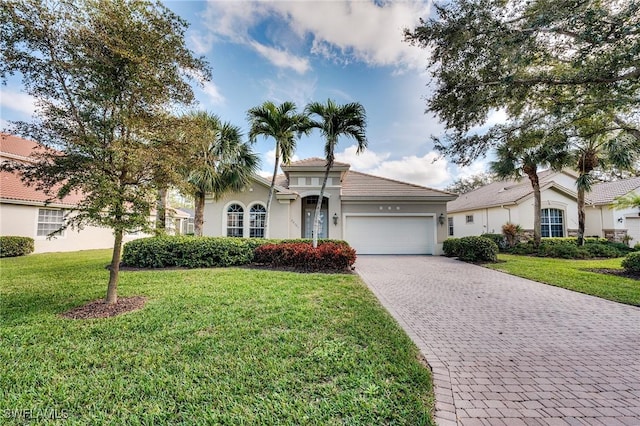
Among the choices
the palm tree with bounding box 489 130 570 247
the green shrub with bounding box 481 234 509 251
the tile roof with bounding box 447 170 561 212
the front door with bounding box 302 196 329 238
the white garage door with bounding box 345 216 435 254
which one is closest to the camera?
the palm tree with bounding box 489 130 570 247

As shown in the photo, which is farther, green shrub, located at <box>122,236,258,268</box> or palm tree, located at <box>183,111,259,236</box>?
palm tree, located at <box>183,111,259,236</box>

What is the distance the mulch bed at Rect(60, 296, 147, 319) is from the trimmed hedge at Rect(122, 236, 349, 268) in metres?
4.11

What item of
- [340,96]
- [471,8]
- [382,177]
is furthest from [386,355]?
[382,177]

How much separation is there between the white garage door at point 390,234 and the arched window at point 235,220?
6.02 m

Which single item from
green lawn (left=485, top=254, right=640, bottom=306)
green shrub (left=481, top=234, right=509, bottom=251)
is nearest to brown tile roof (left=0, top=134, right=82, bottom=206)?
green lawn (left=485, top=254, right=640, bottom=306)

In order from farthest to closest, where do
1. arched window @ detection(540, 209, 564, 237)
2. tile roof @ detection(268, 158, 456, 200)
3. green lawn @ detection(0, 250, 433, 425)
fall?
arched window @ detection(540, 209, 564, 237) < tile roof @ detection(268, 158, 456, 200) < green lawn @ detection(0, 250, 433, 425)

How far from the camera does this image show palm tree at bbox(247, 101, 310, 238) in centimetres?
1154

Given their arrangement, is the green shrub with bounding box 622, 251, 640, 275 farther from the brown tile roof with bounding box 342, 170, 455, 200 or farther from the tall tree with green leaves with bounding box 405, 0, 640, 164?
the brown tile roof with bounding box 342, 170, 455, 200

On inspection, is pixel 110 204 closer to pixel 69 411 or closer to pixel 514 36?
pixel 69 411

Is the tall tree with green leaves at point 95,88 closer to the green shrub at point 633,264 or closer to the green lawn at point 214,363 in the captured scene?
the green lawn at point 214,363

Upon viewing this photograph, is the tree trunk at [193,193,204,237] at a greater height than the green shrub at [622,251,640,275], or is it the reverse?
the tree trunk at [193,193,204,237]

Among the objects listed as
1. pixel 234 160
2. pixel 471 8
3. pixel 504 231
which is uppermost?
pixel 471 8

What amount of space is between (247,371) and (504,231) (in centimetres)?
1889

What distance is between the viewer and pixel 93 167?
15.5 ft
